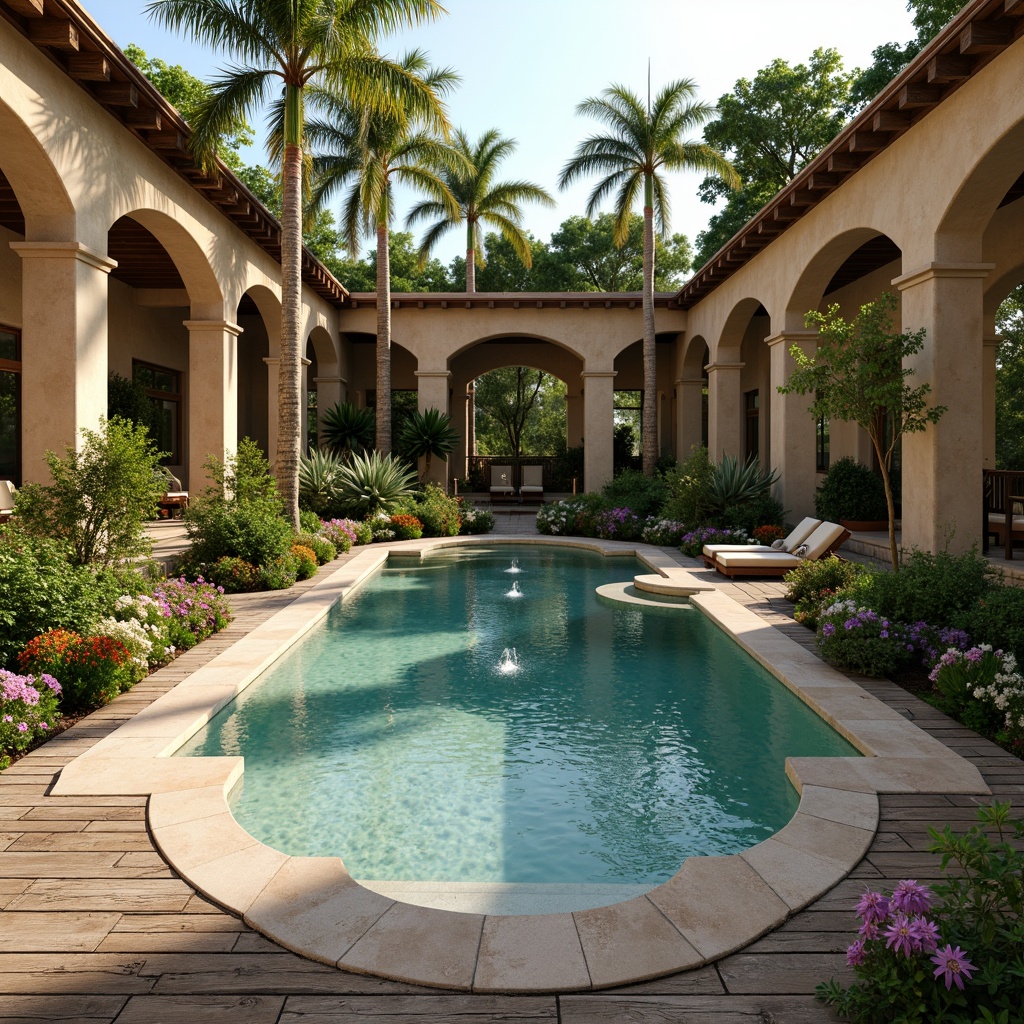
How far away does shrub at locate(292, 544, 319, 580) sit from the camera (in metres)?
11.9

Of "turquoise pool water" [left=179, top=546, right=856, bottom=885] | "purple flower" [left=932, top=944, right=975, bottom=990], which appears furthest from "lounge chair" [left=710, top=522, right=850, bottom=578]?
"purple flower" [left=932, top=944, right=975, bottom=990]

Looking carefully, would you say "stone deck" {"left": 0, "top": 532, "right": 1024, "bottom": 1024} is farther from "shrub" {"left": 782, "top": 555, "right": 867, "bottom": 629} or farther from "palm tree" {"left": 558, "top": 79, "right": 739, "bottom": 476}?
"palm tree" {"left": 558, "top": 79, "right": 739, "bottom": 476}

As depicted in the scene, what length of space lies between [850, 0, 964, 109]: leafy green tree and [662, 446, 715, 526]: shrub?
31.6 feet

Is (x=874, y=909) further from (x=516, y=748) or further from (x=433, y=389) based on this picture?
(x=433, y=389)

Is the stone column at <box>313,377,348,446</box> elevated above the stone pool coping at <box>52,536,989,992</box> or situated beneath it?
elevated above

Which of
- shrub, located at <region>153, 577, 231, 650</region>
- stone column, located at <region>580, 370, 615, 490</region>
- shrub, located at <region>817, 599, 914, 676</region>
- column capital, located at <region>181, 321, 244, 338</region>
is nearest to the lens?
shrub, located at <region>817, 599, 914, 676</region>

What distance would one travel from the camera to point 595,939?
304 centimetres

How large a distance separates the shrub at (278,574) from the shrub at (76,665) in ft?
16.3

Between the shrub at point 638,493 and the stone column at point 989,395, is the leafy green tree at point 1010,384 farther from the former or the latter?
the shrub at point 638,493

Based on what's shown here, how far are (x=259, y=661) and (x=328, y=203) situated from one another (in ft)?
51.2

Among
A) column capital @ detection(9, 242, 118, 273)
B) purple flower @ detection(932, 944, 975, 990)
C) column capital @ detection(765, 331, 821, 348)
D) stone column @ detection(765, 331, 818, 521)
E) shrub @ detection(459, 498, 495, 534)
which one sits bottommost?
purple flower @ detection(932, 944, 975, 990)

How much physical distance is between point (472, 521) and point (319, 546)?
5.32 m

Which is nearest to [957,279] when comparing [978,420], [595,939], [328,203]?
[978,420]

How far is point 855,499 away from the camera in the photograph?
1427 cm
